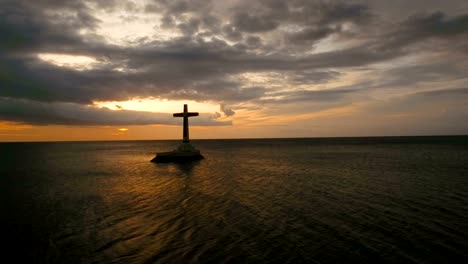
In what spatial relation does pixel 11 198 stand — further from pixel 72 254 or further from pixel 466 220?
pixel 466 220

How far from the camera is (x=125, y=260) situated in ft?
44.4

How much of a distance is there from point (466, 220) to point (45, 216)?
2958 cm

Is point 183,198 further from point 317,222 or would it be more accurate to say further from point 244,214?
point 317,222

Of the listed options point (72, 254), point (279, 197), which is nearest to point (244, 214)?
point (279, 197)

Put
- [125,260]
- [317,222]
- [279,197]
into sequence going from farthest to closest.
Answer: [279,197]
[317,222]
[125,260]

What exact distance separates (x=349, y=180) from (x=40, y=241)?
34570 millimetres

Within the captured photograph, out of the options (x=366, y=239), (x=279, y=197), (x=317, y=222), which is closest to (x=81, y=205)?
(x=279, y=197)

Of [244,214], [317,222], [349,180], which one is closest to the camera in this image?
[317,222]

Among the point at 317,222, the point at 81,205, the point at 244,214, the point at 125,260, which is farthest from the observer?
the point at 81,205

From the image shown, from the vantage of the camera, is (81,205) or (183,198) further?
(183,198)

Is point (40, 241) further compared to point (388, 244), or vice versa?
point (40, 241)

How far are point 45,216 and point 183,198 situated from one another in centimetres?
1144

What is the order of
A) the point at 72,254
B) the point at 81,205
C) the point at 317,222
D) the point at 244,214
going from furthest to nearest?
the point at 81,205 < the point at 244,214 < the point at 317,222 < the point at 72,254

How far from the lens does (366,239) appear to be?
15.8 m
